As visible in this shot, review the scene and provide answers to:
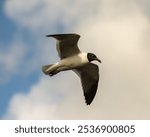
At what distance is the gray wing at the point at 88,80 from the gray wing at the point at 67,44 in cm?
12

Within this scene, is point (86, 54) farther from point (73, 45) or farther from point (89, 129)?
point (89, 129)

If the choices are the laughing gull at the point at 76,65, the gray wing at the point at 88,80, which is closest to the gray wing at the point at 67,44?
Answer: the laughing gull at the point at 76,65

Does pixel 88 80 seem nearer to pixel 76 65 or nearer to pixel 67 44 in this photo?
pixel 76 65

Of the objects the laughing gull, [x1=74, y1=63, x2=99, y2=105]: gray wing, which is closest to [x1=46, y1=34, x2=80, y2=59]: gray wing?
the laughing gull

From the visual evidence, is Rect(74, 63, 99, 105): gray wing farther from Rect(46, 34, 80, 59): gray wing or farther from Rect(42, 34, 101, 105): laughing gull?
Rect(46, 34, 80, 59): gray wing

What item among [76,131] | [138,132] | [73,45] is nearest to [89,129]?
[76,131]

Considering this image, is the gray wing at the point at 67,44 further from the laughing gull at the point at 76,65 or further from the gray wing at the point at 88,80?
the gray wing at the point at 88,80

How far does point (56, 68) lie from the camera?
9.29 feet

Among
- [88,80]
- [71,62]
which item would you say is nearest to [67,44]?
[71,62]

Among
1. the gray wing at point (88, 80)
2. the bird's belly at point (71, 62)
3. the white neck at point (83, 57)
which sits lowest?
the gray wing at point (88, 80)

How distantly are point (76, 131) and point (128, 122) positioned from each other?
0.28 meters

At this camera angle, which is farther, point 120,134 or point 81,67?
point 81,67

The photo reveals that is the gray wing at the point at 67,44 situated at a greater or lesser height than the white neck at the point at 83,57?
greater

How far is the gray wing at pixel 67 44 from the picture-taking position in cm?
272
